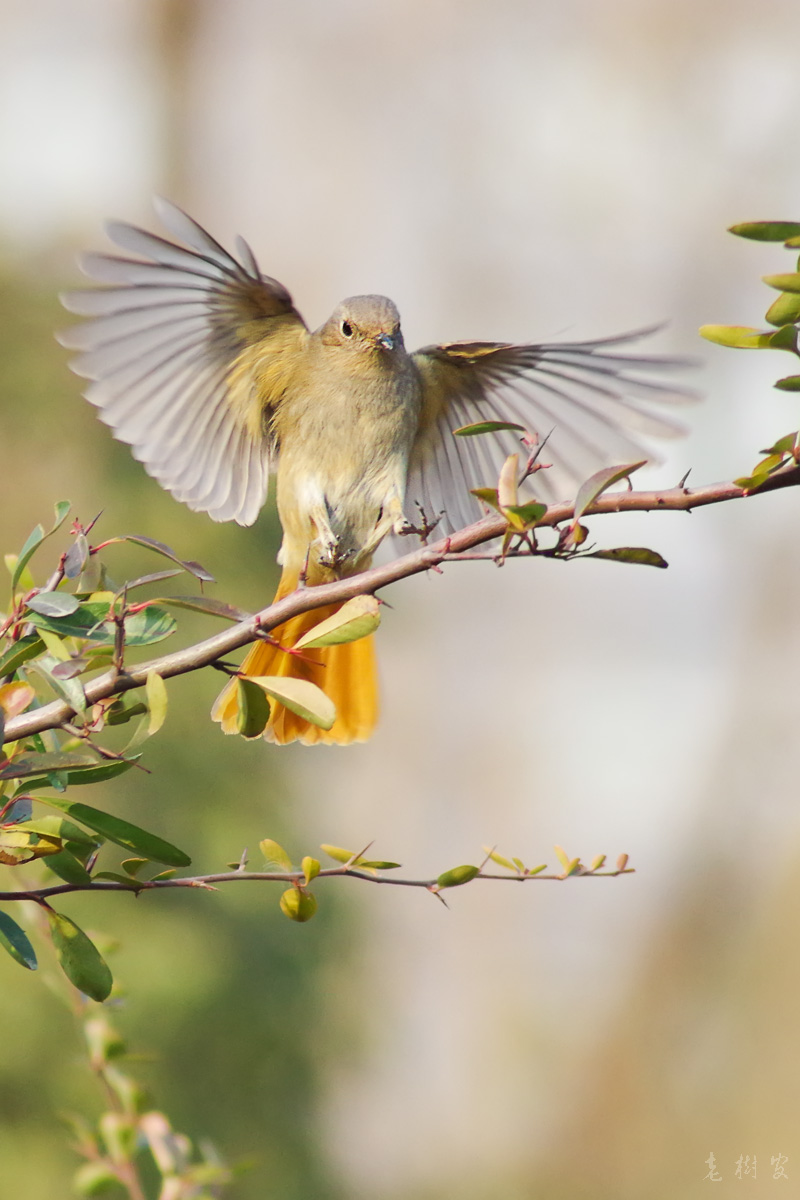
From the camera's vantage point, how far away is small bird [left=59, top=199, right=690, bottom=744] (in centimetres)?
218

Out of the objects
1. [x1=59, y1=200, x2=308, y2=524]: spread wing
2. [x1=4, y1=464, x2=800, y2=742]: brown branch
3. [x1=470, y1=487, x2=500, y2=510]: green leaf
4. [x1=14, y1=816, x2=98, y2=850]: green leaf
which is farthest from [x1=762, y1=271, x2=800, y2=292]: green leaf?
[x1=59, y1=200, x2=308, y2=524]: spread wing

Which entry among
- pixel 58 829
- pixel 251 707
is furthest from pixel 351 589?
pixel 58 829

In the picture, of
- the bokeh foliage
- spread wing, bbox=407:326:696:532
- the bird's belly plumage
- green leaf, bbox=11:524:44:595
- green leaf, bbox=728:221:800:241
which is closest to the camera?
green leaf, bbox=728:221:800:241

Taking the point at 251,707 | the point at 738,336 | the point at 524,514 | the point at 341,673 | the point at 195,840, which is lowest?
the point at 195,840

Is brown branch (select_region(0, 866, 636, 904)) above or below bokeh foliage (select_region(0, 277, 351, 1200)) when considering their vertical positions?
above

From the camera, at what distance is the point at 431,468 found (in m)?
2.65

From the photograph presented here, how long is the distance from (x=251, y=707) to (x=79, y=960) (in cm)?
30

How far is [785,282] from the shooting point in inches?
37.6

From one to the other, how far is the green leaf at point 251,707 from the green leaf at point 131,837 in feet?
0.42

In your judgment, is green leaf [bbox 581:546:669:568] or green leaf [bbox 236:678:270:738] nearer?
green leaf [bbox 581:546:669:568]

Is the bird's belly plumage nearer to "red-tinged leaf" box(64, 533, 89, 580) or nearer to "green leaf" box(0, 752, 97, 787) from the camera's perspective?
"red-tinged leaf" box(64, 533, 89, 580)

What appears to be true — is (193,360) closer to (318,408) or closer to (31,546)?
(318,408)

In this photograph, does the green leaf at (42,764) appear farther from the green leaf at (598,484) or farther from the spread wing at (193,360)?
the spread wing at (193,360)

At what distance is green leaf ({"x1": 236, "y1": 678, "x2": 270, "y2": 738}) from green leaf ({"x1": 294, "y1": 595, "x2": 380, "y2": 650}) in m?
0.06
